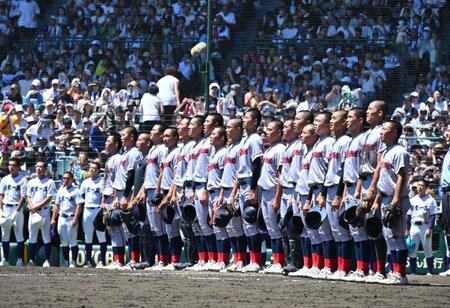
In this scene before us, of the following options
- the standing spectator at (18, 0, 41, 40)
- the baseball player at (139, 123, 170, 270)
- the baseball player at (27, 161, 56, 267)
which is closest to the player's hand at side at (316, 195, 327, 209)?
the baseball player at (139, 123, 170, 270)

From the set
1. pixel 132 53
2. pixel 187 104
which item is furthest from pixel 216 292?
pixel 132 53

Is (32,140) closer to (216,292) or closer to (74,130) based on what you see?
(74,130)

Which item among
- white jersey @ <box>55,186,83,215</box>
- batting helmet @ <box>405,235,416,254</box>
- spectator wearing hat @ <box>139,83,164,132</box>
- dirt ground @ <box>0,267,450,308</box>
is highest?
spectator wearing hat @ <box>139,83,164,132</box>

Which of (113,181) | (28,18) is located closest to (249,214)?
(113,181)

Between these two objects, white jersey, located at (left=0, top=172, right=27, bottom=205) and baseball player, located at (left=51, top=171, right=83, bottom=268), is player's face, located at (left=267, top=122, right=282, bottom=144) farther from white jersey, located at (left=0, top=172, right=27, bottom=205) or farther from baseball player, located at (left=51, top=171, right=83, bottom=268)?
white jersey, located at (left=0, top=172, right=27, bottom=205)

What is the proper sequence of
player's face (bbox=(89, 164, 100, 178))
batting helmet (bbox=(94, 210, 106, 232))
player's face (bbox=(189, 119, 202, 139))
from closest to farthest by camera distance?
player's face (bbox=(189, 119, 202, 139))
batting helmet (bbox=(94, 210, 106, 232))
player's face (bbox=(89, 164, 100, 178))

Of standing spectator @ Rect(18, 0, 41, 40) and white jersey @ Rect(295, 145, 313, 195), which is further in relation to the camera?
standing spectator @ Rect(18, 0, 41, 40)

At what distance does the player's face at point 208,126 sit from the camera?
725 inches

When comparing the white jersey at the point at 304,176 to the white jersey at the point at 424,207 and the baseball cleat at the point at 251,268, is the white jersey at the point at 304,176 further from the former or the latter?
the white jersey at the point at 424,207

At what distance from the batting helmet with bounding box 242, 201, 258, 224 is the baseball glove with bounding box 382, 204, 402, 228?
311 centimetres

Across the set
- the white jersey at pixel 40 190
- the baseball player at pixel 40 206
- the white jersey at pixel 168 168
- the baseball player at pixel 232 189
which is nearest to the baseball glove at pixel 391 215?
the baseball player at pixel 232 189

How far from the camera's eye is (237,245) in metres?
17.8

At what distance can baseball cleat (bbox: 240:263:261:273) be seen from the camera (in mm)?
17281

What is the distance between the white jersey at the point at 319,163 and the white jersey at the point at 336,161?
163 mm
